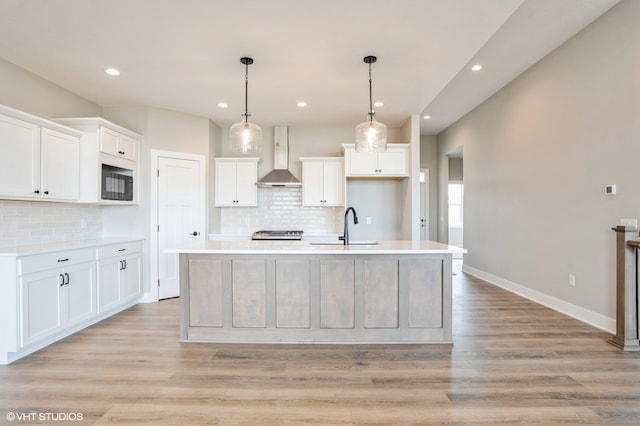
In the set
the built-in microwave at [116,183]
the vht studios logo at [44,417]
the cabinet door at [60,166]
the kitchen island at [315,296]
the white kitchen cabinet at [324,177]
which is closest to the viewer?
the vht studios logo at [44,417]

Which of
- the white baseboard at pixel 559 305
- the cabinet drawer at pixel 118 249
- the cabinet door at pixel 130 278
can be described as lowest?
the white baseboard at pixel 559 305

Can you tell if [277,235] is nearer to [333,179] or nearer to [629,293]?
[333,179]

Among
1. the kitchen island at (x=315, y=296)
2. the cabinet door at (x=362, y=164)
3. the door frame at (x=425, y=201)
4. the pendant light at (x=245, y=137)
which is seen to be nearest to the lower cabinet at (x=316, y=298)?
the kitchen island at (x=315, y=296)

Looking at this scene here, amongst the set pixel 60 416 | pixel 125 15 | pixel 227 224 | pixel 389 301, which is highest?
pixel 125 15

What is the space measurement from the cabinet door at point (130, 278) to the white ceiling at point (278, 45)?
2.15 meters

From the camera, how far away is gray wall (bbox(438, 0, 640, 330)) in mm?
2977

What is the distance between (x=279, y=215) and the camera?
571cm

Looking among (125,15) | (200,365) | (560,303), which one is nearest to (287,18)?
(125,15)

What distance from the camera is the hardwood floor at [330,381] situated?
1.91 m

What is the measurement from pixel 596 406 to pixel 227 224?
5114 millimetres

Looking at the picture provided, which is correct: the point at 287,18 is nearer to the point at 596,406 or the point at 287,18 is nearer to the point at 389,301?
the point at 389,301

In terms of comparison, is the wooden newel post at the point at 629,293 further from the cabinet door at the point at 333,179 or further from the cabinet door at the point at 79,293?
the cabinet door at the point at 79,293

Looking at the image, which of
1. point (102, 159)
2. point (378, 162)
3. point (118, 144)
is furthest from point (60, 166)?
point (378, 162)

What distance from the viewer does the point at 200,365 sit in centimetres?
254
